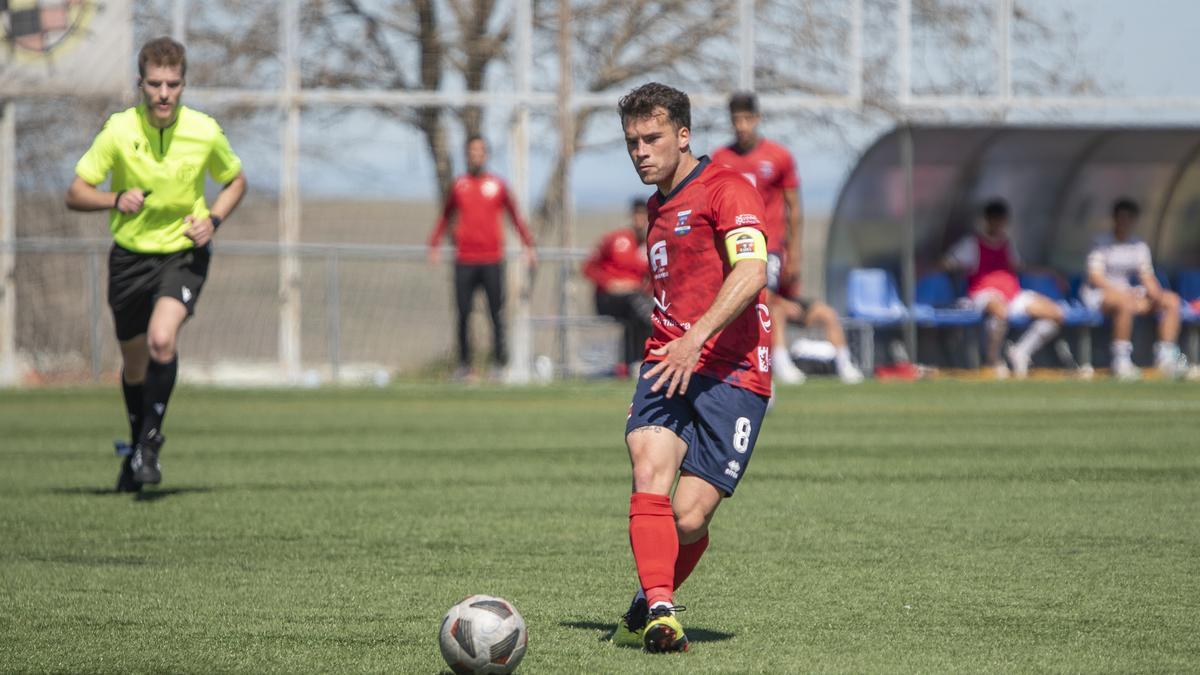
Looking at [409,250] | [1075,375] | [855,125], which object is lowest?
[1075,375]

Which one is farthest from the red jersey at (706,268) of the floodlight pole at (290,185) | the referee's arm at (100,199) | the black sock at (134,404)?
the floodlight pole at (290,185)

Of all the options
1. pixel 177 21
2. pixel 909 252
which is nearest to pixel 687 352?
pixel 909 252

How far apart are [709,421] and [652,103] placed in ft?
3.20

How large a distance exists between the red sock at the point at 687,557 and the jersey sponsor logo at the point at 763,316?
27.0 inches

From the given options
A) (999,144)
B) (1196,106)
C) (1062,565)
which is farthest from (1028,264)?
(1062,565)

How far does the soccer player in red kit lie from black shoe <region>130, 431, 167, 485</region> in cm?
996

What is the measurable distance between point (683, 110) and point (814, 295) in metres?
18.7

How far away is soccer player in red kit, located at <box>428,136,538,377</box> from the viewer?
19328 mm

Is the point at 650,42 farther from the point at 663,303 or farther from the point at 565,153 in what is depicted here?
the point at 663,303

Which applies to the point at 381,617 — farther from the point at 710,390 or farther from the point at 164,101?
the point at 164,101

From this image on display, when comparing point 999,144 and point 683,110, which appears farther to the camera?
point 999,144

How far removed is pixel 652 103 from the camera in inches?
213

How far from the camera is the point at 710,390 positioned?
5.49 metres

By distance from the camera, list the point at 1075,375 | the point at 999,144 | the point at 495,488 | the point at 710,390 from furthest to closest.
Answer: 1. the point at 999,144
2. the point at 1075,375
3. the point at 495,488
4. the point at 710,390
